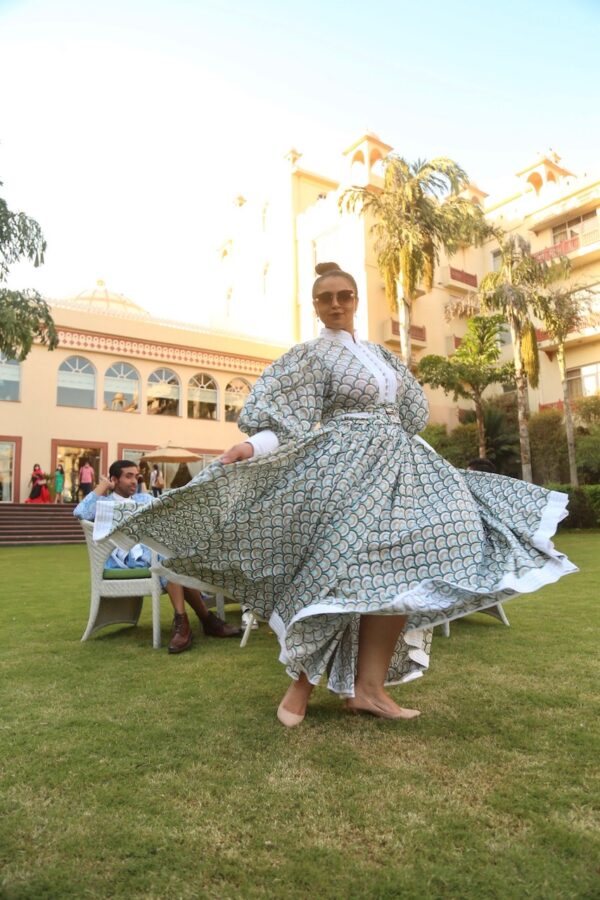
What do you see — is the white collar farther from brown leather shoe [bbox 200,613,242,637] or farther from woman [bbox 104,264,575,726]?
brown leather shoe [bbox 200,613,242,637]

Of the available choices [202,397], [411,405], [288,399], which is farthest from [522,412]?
[288,399]

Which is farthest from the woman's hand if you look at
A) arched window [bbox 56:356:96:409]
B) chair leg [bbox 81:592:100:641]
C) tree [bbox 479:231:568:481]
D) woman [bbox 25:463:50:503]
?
arched window [bbox 56:356:96:409]

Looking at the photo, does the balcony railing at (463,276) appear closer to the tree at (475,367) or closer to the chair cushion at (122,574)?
the tree at (475,367)

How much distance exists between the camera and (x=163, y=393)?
71.6 ft

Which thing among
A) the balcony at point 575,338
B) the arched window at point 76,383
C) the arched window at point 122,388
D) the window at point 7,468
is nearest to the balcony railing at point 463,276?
the balcony at point 575,338

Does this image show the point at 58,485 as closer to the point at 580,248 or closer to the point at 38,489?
the point at 38,489

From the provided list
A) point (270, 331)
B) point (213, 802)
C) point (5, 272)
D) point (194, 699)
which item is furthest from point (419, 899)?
point (270, 331)

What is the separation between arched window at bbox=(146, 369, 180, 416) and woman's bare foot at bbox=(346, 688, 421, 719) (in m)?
19.8

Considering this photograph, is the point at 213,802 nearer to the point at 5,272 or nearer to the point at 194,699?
the point at 194,699

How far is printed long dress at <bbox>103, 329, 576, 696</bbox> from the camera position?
2117 millimetres

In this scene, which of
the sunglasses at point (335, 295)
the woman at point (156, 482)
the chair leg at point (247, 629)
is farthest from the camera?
the woman at point (156, 482)

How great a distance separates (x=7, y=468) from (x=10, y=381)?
2.57m

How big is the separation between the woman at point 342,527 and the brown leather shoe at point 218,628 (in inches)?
68.1

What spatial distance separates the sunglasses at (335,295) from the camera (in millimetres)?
2656
